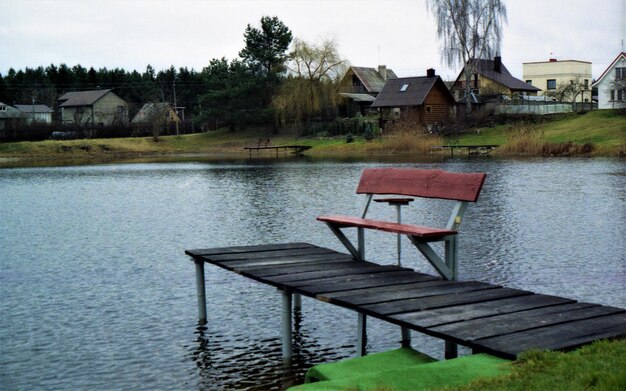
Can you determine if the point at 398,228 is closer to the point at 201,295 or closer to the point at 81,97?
the point at 201,295

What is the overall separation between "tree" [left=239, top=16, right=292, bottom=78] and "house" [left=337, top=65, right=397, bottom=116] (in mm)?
7653

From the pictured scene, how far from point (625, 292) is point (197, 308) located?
6.55 m

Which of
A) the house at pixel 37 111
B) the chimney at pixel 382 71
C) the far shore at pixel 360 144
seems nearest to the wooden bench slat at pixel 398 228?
the far shore at pixel 360 144

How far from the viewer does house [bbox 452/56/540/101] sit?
86625mm

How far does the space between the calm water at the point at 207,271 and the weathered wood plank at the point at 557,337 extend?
8.29 feet

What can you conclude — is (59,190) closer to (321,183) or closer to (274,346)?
(321,183)

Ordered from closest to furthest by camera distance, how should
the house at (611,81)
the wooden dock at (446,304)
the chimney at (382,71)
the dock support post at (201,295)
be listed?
the wooden dock at (446,304)
the dock support post at (201,295)
the house at (611,81)
the chimney at (382,71)

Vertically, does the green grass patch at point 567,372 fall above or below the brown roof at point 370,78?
below

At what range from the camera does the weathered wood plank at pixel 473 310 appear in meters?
7.58

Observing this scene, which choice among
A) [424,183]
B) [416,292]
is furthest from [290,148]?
[416,292]

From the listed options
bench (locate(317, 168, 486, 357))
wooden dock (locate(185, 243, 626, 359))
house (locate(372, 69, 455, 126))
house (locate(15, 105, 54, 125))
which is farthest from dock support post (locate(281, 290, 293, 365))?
house (locate(15, 105, 54, 125))

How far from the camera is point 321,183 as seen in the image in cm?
3575

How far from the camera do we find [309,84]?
79.1 meters

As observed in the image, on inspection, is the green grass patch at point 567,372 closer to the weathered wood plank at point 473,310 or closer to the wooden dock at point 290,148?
the weathered wood plank at point 473,310
